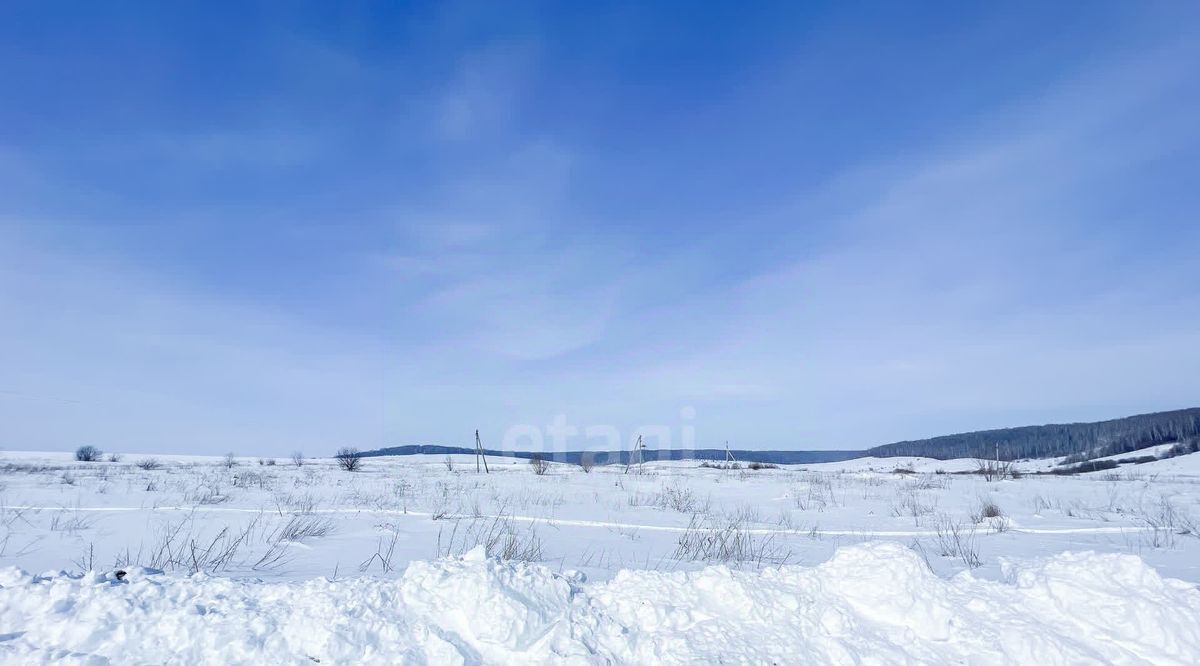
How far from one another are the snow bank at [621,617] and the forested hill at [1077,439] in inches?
3124

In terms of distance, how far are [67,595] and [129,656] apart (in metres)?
0.41

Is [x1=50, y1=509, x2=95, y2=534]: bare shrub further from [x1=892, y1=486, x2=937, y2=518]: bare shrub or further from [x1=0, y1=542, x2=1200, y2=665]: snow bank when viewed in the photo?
[x1=892, y1=486, x2=937, y2=518]: bare shrub

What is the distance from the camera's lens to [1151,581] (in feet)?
8.78

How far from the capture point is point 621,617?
2.56 metres

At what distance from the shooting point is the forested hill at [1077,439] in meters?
77.0

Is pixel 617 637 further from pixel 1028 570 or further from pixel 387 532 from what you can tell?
pixel 387 532

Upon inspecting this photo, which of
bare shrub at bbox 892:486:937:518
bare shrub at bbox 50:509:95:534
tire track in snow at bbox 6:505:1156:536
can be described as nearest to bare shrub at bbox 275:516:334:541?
tire track in snow at bbox 6:505:1156:536

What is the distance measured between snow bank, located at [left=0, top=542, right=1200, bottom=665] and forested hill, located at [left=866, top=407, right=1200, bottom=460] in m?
79.4

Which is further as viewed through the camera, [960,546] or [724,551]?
[960,546]

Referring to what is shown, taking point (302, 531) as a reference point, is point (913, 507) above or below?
below

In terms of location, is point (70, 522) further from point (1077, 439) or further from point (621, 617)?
point (1077, 439)

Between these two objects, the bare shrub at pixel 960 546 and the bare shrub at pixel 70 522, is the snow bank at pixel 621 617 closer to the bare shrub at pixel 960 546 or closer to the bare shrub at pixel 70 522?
the bare shrub at pixel 960 546

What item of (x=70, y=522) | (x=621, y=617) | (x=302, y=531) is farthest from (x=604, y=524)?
(x=70, y=522)

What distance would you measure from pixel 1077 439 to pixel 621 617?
369 feet
